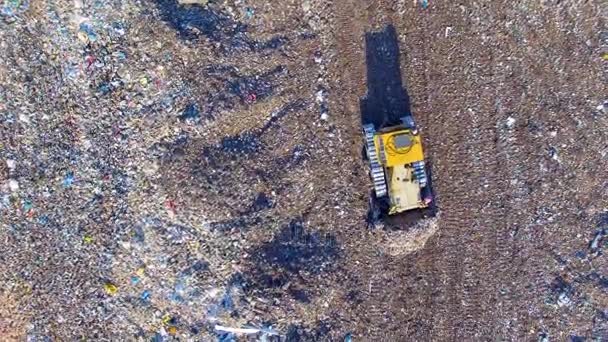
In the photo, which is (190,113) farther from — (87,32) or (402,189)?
(402,189)

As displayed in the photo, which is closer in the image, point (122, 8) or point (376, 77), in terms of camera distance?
point (122, 8)

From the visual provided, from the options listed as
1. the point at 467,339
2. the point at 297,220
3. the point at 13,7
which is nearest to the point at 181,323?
the point at 297,220

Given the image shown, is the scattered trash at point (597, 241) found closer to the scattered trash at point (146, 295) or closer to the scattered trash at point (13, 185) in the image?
the scattered trash at point (146, 295)

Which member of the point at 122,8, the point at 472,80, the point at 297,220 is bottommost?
the point at 297,220

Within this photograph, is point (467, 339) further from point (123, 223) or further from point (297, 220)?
point (123, 223)

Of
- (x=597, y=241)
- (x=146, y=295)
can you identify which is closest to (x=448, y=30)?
(x=597, y=241)

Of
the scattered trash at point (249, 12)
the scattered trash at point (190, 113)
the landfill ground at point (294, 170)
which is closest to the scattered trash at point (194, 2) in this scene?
the landfill ground at point (294, 170)
